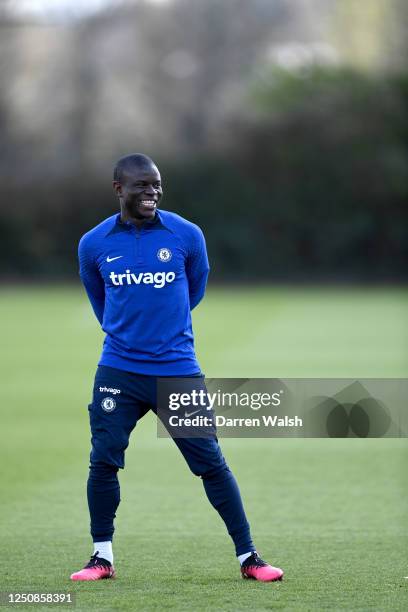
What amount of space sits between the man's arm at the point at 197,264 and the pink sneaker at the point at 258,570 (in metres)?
1.26

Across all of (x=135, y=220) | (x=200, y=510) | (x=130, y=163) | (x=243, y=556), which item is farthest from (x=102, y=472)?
(x=200, y=510)

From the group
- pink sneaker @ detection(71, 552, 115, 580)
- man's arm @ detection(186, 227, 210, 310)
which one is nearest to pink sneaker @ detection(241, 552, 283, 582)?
pink sneaker @ detection(71, 552, 115, 580)

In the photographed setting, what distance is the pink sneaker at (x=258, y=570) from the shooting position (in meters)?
5.34

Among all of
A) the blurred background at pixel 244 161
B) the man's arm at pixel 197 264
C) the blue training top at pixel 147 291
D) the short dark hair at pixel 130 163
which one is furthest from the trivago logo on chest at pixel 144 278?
the blurred background at pixel 244 161

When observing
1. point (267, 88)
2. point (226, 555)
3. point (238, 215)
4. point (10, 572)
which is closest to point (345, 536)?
point (226, 555)

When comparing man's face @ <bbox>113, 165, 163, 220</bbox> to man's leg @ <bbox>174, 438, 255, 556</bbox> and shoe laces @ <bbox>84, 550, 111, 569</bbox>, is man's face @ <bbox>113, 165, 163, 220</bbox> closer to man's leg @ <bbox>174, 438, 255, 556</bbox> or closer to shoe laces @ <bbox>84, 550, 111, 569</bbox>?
man's leg @ <bbox>174, 438, 255, 556</bbox>

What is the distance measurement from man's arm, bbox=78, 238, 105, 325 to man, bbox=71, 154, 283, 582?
0.13 feet

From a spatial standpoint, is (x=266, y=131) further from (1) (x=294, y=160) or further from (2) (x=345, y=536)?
(2) (x=345, y=536)

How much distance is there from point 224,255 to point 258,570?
108 ft

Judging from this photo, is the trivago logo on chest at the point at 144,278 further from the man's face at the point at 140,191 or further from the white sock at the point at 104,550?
the white sock at the point at 104,550

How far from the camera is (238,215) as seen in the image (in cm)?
3894

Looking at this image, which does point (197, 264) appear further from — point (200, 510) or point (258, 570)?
point (200, 510)

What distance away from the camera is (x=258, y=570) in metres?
5.37

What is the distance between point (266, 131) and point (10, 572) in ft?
115
